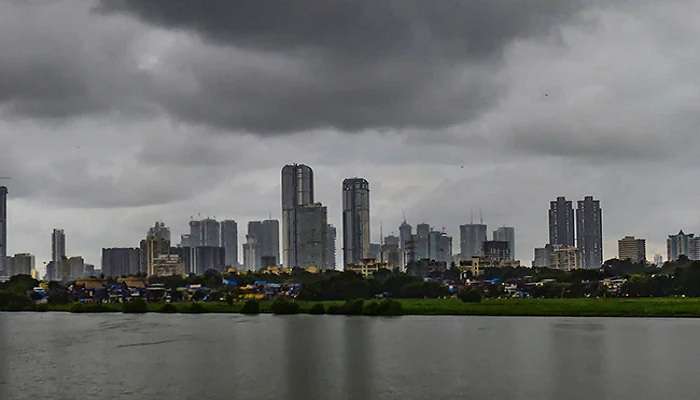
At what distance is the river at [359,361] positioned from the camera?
48.3m

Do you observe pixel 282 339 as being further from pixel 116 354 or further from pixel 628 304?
pixel 628 304

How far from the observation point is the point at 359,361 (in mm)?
61469

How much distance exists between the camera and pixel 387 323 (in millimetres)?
102812

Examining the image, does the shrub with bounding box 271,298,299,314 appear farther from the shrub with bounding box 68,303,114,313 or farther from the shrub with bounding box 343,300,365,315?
the shrub with bounding box 68,303,114,313

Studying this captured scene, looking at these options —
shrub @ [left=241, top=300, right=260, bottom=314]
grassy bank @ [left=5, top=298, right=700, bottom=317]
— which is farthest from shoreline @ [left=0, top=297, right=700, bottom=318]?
shrub @ [left=241, top=300, right=260, bottom=314]

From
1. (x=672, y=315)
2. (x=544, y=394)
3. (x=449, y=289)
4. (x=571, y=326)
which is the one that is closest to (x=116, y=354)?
(x=544, y=394)

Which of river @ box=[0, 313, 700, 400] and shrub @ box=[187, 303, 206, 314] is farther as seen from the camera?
shrub @ box=[187, 303, 206, 314]

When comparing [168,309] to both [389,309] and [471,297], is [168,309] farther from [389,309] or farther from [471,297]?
[471,297]

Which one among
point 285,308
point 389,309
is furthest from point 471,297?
point 285,308

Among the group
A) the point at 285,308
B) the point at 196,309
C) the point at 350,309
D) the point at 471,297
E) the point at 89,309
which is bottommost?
the point at 89,309

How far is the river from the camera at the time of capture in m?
48.3

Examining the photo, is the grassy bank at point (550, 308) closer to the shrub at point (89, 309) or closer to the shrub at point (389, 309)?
the shrub at point (389, 309)

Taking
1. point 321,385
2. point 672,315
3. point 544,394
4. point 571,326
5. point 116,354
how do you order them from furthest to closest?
point 672,315
point 571,326
point 116,354
point 321,385
point 544,394

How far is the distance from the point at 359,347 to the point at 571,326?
108 feet
